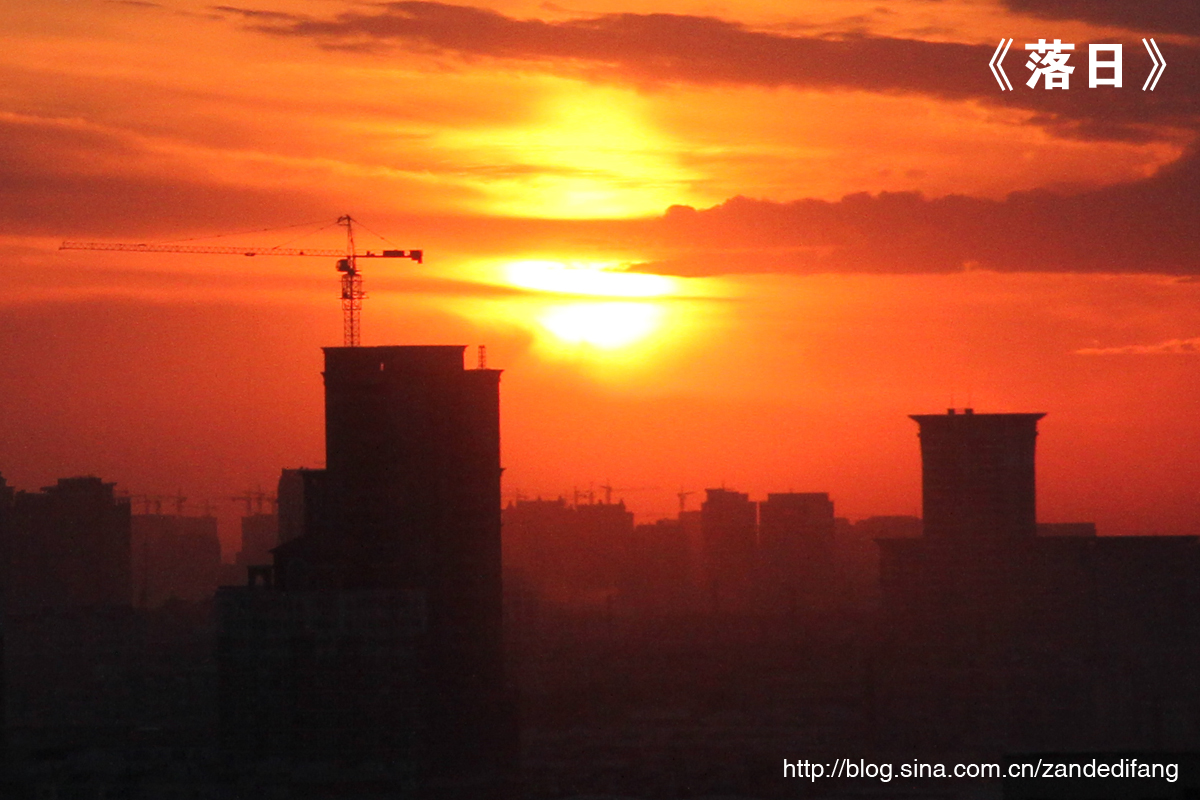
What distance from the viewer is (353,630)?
139 meters

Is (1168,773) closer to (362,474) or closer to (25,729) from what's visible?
(362,474)

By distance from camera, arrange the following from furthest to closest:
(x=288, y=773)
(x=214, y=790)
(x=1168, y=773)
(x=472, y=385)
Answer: (x=472, y=385)
(x=288, y=773)
(x=214, y=790)
(x=1168, y=773)

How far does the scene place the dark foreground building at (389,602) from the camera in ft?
456

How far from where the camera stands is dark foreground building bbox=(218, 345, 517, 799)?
138875 mm

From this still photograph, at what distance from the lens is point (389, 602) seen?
458ft

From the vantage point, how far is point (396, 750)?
13788 cm

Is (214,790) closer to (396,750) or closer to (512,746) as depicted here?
(396,750)

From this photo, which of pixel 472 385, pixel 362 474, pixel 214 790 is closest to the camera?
pixel 214 790

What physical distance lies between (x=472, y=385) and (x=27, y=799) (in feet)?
237

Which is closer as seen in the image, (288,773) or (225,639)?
(288,773)

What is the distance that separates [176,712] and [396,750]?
61822 millimetres

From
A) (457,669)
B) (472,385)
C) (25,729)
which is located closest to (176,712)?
(25,729)

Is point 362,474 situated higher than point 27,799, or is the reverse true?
point 362,474

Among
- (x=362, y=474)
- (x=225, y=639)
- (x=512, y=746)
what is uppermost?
(x=362, y=474)
